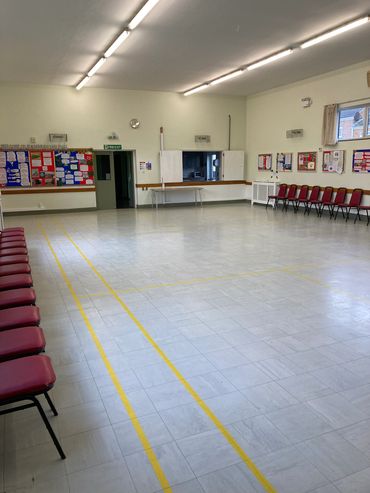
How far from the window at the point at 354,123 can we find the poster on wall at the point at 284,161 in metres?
2.03

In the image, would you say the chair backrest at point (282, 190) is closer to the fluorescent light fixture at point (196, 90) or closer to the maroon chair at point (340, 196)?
the maroon chair at point (340, 196)

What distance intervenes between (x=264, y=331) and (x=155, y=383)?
123cm

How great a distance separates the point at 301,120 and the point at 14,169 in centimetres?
850

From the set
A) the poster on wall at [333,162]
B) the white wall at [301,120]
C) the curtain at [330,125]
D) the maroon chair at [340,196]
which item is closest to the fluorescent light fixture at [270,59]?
the white wall at [301,120]

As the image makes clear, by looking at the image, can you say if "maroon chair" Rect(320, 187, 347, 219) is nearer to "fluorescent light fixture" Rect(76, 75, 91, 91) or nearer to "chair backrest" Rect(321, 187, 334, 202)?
"chair backrest" Rect(321, 187, 334, 202)

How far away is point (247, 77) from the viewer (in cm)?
1074

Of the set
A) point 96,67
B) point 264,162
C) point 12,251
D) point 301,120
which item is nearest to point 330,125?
point 301,120

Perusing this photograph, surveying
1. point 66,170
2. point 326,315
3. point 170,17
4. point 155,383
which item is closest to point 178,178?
point 66,170

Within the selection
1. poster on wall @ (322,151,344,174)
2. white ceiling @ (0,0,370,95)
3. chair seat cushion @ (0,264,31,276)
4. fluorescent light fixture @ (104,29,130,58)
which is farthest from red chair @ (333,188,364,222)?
chair seat cushion @ (0,264,31,276)

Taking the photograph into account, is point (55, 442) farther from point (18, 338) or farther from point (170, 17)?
point (170, 17)

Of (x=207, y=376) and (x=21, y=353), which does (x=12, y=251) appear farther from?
(x=207, y=376)

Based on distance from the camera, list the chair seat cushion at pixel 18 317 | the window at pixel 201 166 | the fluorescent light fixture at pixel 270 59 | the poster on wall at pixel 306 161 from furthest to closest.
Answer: the window at pixel 201 166 < the poster on wall at pixel 306 161 < the fluorescent light fixture at pixel 270 59 < the chair seat cushion at pixel 18 317

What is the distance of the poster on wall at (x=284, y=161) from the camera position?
1200 centimetres

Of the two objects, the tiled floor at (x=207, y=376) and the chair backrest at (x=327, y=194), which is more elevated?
the chair backrest at (x=327, y=194)
